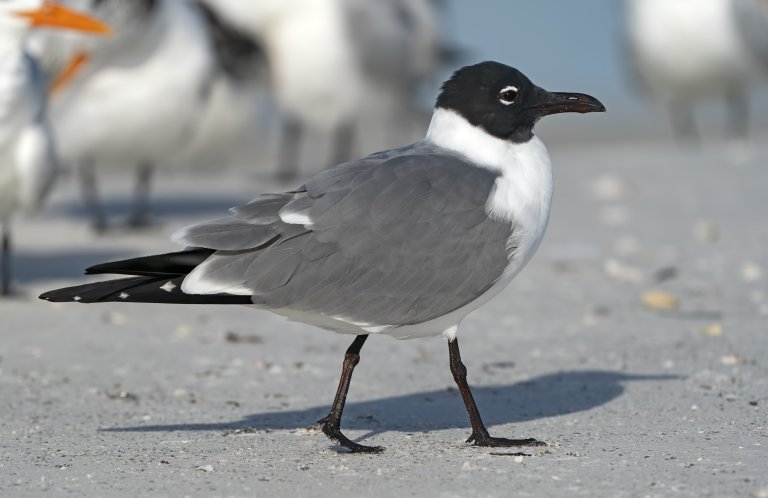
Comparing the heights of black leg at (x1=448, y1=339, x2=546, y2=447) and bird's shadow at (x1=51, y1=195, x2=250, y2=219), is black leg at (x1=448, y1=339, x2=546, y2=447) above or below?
above

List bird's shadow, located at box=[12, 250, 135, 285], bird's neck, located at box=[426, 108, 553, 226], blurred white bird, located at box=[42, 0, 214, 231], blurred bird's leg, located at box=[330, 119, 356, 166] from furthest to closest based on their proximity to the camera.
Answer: blurred bird's leg, located at box=[330, 119, 356, 166], blurred white bird, located at box=[42, 0, 214, 231], bird's shadow, located at box=[12, 250, 135, 285], bird's neck, located at box=[426, 108, 553, 226]

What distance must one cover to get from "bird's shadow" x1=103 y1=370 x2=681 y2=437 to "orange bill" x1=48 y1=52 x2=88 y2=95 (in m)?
4.21

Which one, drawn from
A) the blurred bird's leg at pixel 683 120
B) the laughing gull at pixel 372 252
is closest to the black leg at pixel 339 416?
the laughing gull at pixel 372 252

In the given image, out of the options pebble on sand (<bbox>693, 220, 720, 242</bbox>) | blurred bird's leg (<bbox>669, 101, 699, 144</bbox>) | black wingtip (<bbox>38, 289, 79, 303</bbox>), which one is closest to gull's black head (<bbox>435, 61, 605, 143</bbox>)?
black wingtip (<bbox>38, 289, 79, 303</bbox>)

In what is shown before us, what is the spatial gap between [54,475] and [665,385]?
1.90m

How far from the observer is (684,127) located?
41.1 ft

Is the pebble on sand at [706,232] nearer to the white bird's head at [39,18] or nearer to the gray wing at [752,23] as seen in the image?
the white bird's head at [39,18]

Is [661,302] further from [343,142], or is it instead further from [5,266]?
[343,142]

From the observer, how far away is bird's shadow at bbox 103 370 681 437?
3791 millimetres

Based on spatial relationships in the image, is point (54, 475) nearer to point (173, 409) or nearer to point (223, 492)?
point (223, 492)

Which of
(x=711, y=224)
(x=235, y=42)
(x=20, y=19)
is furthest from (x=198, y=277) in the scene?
(x=235, y=42)

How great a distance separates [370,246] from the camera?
347cm

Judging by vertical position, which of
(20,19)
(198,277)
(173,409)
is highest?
(20,19)

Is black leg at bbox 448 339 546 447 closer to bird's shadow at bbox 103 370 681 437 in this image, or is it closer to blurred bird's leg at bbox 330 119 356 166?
bird's shadow at bbox 103 370 681 437
